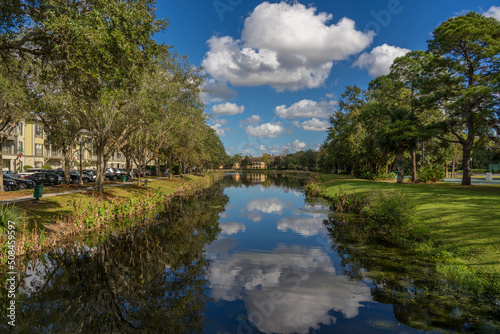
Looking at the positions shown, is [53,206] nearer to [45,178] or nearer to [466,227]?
[45,178]

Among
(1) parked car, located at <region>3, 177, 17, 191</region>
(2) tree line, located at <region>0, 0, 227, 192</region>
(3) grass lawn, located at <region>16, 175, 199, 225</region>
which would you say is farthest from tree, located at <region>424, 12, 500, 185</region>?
(1) parked car, located at <region>3, 177, 17, 191</region>

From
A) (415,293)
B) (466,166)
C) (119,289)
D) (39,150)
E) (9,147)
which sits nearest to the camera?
(415,293)

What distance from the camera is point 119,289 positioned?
9.27 metres

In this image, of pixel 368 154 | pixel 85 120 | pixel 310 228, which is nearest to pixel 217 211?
pixel 310 228

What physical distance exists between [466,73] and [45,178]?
50.9m

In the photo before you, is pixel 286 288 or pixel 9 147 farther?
pixel 9 147

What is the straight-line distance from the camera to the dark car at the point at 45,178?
110 feet

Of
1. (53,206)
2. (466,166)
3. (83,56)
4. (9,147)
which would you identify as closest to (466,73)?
(466,166)

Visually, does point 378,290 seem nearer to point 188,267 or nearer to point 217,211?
point 188,267

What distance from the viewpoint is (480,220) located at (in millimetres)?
13680

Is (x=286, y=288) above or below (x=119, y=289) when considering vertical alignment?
below

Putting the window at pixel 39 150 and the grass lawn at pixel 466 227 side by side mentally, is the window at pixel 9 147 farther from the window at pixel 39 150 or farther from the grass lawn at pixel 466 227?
the grass lawn at pixel 466 227

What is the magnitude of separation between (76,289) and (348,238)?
14153 millimetres

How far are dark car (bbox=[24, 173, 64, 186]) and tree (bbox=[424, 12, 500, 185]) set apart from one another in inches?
1827
